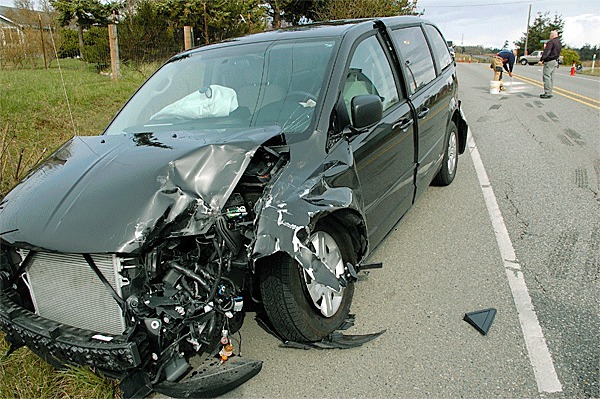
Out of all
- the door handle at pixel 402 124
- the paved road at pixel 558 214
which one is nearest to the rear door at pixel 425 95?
the door handle at pixel 402 124

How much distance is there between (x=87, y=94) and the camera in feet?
34.0

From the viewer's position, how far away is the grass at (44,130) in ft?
8.91

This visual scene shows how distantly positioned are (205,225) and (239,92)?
4.90 feet

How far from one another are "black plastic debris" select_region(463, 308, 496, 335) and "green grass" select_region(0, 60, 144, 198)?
14.1 ft

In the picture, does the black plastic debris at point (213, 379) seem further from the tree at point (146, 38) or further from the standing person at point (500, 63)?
the standing person at point (500, 63)

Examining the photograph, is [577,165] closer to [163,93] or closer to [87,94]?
[163,93]

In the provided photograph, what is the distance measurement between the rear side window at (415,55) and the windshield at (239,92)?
42.9 inches

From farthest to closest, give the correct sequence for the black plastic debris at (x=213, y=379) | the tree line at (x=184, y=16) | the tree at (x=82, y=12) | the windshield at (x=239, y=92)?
the tree at (x=82, y=12) < the tree line at (x=184, y=16) < the windshield at (x=239, y=92) < the black plastic debris at (x=213, y=379)

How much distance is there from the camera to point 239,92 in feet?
11.9

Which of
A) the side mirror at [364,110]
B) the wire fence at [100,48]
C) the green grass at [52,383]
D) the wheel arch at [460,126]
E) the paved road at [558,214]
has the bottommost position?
the green grass at [52,383]

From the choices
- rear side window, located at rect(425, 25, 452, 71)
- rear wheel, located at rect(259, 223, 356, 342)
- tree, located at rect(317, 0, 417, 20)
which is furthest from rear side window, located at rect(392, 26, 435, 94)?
tree, located at rect(317, 0, 417, 20)

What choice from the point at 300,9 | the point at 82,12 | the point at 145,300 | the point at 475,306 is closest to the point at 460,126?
the point at 475,306

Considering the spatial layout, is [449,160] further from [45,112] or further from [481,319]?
[45,112]

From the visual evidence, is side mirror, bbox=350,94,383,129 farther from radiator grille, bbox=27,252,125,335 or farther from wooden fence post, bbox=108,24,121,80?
wooden fence post, bbox=108,24,121,80
